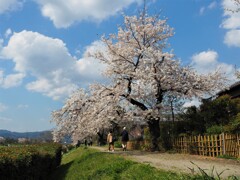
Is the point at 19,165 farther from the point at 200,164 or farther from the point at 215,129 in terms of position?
the point at 215,129

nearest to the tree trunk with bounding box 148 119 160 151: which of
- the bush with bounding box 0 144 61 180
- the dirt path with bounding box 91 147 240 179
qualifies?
the dirt path with bounding box 91 147 240 179

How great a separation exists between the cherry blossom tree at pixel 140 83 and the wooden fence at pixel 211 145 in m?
3.42

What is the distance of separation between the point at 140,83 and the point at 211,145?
26.7 feet

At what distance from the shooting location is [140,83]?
26453 millimetres

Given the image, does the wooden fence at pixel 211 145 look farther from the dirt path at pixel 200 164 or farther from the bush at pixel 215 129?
the dirt path at pixel 200 164

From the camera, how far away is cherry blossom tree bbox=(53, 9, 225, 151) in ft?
87.0

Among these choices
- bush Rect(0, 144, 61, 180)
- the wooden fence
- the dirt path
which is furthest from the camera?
the wooden fence

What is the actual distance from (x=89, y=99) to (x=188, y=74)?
9.06 metres

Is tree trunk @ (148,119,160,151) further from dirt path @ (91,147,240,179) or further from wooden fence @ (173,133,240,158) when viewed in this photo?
dirt path @ (91,147,240,179)

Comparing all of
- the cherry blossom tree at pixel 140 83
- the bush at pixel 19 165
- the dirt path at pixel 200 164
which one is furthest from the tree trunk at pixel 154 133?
the bush at pixel 19 165

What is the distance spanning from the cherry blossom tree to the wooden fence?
11.2 ft

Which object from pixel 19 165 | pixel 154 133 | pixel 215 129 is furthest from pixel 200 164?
pixel 154 133

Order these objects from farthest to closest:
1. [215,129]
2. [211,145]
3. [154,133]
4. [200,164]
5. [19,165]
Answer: [154,133] < [215,129] < [211,145] < [200,164] < [19,165]

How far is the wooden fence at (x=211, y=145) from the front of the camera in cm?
1858
